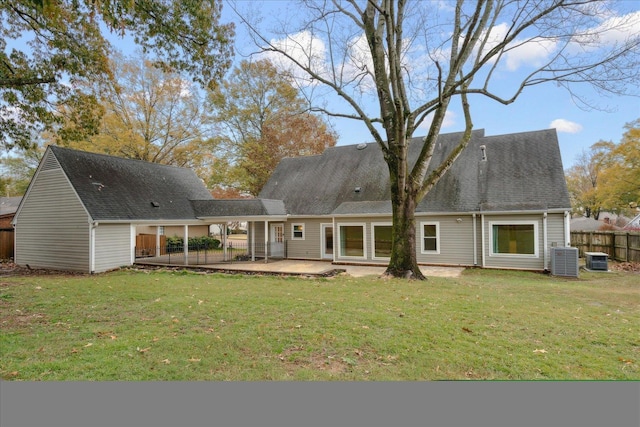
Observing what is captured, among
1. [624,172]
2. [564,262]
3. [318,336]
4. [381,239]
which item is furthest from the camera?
[624,172]

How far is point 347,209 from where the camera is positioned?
1648cm

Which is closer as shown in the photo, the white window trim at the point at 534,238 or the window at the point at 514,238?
the white window trim at the point at 534,238

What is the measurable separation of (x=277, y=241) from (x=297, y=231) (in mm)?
1420

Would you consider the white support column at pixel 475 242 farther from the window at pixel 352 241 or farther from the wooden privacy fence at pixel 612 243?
the wooden privacy fence at pixel 612 243

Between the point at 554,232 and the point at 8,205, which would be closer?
the point at 554,232

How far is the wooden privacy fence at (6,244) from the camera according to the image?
17797 mm

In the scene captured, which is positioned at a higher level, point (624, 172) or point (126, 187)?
point (624, 172)

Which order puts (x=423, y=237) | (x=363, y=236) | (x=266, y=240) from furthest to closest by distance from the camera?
(x=266, y=240), (x=363, y=236), (x=423, y=237)

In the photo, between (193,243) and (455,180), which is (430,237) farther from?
(193,243)

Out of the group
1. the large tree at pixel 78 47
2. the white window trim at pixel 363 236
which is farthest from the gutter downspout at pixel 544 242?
the large tree at pixel 78 47

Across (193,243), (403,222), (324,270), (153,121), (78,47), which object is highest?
(153,121)

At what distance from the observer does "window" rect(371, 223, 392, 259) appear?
618 inches

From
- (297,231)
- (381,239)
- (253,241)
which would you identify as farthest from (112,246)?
(381,239)

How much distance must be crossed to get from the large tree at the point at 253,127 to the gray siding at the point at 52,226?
1358 centimetres
